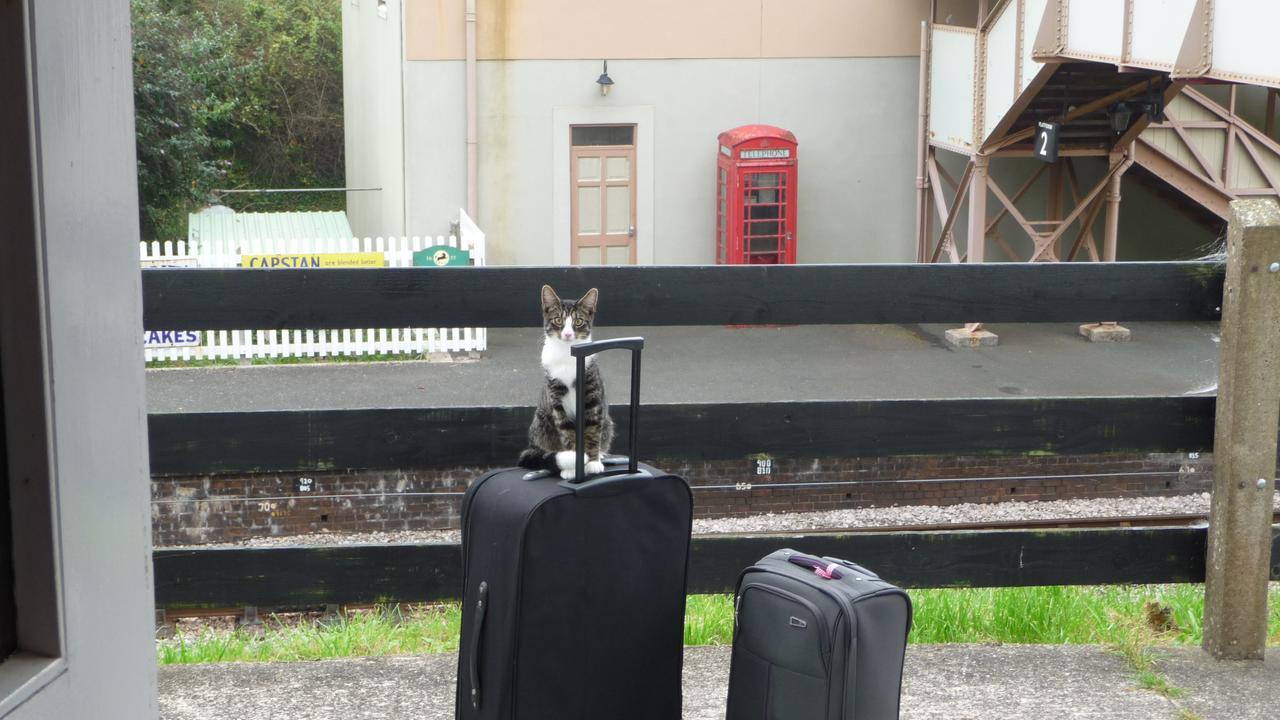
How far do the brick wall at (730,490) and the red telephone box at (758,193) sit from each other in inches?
188

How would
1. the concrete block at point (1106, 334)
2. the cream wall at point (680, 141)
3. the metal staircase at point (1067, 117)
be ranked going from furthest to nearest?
the cream wall at point (680, 141) < the concrete block at point (1106, 334) < the metal staircase at point (1067, 117)

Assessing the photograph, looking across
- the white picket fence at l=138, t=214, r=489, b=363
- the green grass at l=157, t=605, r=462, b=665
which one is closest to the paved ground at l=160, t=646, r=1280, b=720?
the green grass at l=157, t=605, r=462, b=665

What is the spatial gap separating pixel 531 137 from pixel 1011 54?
547 cm

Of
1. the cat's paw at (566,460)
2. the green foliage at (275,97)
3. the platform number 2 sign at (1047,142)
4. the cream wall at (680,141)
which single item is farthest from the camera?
the green foliage at (275,97)

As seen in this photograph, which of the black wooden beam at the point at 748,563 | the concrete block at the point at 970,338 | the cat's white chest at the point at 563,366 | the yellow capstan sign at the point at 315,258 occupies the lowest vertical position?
the concrete block at the point at 970,338

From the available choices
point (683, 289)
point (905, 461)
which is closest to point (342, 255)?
point (905, 461)

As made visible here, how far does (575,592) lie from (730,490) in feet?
26.2

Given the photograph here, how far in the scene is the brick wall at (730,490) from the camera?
9688 mm

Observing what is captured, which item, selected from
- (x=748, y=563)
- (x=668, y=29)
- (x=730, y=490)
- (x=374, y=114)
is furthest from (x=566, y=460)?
(x=374, y=114)

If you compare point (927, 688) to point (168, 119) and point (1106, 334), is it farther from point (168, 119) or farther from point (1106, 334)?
point (168, 119)

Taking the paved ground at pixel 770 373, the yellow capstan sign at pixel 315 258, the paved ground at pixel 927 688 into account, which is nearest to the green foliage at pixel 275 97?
the yellow capstan sign at pixel 315 258

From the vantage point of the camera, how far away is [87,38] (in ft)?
4.74

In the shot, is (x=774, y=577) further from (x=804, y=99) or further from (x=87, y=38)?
(x=804, y=99)

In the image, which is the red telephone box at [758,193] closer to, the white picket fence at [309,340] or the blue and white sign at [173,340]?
the white picket fence at [309,340]
